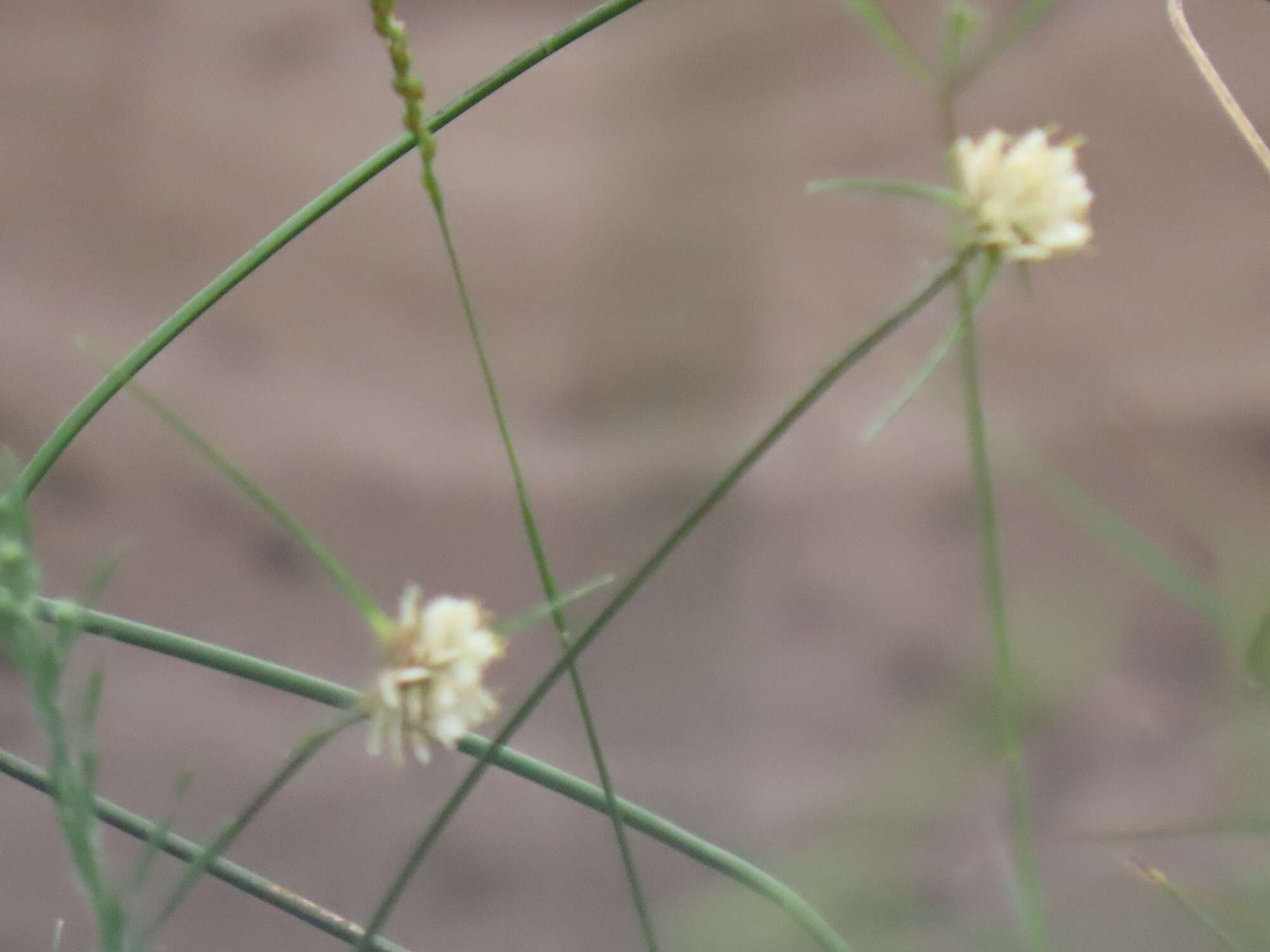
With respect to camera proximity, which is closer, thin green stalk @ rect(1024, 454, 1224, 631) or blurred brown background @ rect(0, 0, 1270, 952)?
thin green stalk @ rect(1024, 454, 1224, 631)

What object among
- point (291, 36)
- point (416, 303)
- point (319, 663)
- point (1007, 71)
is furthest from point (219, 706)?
point (1007, 71)

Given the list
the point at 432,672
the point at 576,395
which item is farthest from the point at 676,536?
the point at 576,395

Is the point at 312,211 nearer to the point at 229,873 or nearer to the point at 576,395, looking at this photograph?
the point at 229,873

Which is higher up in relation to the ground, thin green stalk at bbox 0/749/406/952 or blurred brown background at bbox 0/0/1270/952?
blurred brown background at bbox 0/0/1270/952

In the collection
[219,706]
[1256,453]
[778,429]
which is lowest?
[778,429]

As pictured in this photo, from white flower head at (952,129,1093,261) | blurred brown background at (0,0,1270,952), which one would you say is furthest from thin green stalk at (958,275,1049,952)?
blurred brown background at (0,0,1270,952)

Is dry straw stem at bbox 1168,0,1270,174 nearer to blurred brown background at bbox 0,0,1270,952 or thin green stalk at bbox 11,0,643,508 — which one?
thin green stalk at bbox 11,0,643,508

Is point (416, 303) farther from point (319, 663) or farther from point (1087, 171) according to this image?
point (1087, 171)
